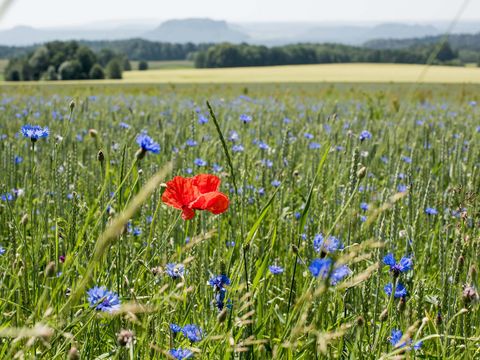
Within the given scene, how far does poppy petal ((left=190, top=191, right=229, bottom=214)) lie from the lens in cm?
138

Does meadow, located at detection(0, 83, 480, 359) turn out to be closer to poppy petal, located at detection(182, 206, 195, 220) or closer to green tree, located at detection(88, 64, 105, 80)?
poppy petal, located at detection(182, 206, 195, 220)

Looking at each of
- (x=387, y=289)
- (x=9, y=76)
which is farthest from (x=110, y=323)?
(x=9, y=76)

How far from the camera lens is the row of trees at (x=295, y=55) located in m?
64.6

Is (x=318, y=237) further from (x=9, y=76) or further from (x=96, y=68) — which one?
(x=9, y=76)

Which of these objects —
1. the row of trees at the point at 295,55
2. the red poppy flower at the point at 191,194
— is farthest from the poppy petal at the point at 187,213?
the row of trees at the point at 295,55

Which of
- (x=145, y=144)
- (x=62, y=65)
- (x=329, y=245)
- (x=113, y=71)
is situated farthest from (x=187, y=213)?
(x=62, y=65)

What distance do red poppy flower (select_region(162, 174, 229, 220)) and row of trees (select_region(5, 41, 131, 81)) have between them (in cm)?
4725

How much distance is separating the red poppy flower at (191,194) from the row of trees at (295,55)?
63.6 metres

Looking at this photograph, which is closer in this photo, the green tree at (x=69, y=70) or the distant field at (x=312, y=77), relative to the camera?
the distant field at (x=312, y=77)

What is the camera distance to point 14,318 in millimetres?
1482

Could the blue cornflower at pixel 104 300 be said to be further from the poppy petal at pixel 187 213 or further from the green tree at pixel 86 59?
the green tree at pixel 86 59

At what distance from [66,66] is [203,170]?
158 feet

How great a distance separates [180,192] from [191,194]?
0.09ft

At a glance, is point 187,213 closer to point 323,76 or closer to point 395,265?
point 395,265
